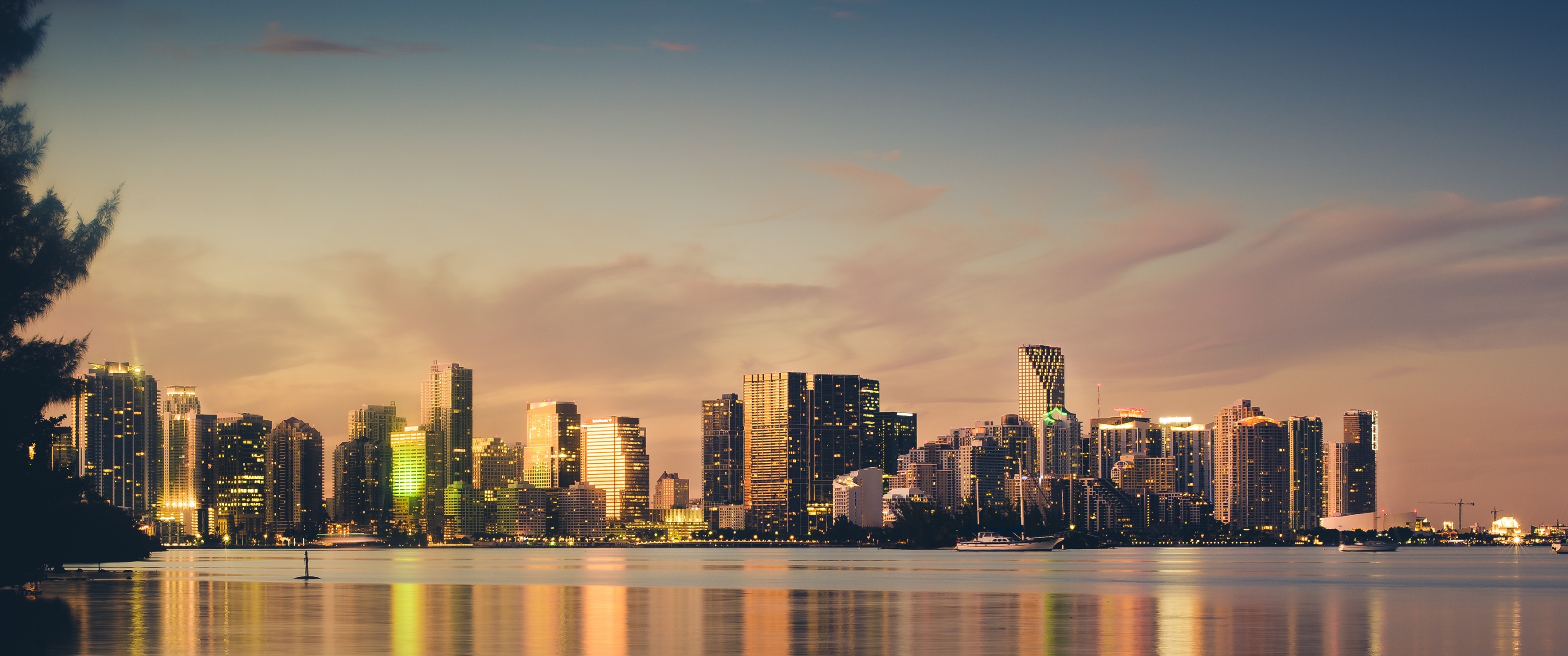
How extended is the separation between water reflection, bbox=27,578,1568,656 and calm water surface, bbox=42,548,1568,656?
7.8 inches

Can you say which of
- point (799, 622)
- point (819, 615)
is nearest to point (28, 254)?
point (799, 622)

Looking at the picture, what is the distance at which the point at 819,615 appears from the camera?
185 ft

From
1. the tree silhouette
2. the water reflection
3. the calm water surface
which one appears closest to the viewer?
the tree silhouette

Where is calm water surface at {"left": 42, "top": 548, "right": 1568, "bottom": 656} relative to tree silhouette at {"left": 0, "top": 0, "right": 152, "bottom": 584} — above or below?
below

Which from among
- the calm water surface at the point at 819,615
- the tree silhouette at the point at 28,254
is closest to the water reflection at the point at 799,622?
the calm water surface at the point at 819,615

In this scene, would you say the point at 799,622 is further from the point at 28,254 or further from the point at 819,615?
the point at 28,254

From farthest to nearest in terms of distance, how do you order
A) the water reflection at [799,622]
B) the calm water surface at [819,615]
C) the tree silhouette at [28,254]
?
the calm water surface at [819,615], the water reflection at [799,622], the tree silhouette at [28,254]

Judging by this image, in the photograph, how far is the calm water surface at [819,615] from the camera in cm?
4003

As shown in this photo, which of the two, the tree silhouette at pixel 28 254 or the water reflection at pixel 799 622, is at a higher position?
the tree silhouette at pixel 28 254

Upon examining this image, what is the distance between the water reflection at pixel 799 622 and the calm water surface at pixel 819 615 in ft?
0.65

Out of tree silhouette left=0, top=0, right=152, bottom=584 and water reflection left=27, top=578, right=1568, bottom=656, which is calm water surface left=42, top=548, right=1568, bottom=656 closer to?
water reflection left=27, top=578, right=1568, bottom=656

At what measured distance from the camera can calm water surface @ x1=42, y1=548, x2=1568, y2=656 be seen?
40031 millimetres

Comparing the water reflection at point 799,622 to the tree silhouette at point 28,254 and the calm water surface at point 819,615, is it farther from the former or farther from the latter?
the tree silhouette at point 28,254

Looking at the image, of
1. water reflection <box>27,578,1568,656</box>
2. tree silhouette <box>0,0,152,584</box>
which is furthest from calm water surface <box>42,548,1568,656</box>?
tree silhouette <box>0,0,152,584</box>
